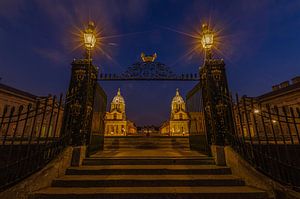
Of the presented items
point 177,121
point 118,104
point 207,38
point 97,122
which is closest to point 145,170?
point 97,122

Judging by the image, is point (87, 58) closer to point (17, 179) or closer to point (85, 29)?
point (85, 29)

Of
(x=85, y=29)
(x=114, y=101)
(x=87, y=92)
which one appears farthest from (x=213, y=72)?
(x=114, y=101)

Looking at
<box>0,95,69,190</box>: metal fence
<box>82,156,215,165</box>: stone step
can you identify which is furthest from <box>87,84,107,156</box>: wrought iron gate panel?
<box>0,95,69,190</box>: metal fence

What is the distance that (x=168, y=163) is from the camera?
571 centimetres

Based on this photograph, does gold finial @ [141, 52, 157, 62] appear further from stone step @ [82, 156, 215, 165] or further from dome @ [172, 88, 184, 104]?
dome @ [172, 88, 184, 104]

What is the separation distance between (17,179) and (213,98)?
6806mm

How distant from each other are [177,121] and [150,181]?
43.7m

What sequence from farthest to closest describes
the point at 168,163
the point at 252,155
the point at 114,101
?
1. the point at 114,101
2. the point at 168,163
3. the point at 252,155

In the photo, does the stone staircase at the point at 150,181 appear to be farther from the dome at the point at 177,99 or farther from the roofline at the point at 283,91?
the dome at the point at 177,99

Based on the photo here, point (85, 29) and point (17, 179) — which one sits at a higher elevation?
point (85, 29)

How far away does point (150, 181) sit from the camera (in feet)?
14.9

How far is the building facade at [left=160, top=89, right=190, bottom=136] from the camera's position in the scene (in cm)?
4447

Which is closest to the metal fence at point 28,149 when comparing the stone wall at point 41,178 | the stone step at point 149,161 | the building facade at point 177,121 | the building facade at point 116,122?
the stone wall at point 41,178

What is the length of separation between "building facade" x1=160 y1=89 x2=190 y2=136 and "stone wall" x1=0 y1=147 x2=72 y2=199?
1315 inches
